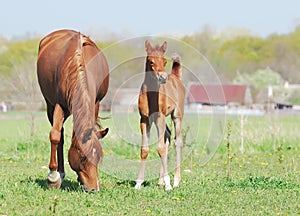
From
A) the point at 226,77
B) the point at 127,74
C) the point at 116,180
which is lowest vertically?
the point at 226,77

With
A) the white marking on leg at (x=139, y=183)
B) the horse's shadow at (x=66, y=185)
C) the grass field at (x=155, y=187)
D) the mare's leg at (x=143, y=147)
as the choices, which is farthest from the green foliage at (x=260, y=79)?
the white marking on leg at (x=139, y=183)

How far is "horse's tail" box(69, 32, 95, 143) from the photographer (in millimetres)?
7199

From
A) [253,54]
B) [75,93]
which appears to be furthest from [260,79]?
[75,93]

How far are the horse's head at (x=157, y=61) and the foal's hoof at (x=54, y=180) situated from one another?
2088 mm

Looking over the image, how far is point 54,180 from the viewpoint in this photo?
7.86 m

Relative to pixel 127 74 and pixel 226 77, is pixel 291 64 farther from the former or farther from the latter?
pixel 127 74

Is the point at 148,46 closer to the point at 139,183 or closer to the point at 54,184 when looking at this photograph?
the point at 139,183

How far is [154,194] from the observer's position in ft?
24.6

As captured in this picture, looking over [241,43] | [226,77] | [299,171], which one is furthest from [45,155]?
[241,43]

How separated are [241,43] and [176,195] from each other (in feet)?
262

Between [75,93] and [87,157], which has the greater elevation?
[75,93]

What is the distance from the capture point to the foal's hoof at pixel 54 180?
786 cm

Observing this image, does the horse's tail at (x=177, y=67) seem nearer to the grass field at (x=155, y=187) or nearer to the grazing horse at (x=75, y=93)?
the grazing horse at (x=75, y=93)

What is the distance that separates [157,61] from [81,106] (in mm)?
1287
